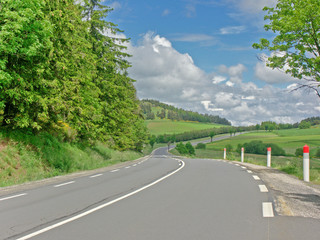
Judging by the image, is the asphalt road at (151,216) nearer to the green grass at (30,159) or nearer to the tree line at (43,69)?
the green grass at (30,159)

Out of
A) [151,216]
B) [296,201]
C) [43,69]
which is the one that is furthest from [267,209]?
[43,69]

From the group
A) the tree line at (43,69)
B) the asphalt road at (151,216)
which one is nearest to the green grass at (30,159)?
the tree line at (43,69)

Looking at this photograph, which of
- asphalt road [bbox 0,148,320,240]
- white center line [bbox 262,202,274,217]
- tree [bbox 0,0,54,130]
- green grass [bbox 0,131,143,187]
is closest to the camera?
asphalt road [bbox 0,148,320,240]

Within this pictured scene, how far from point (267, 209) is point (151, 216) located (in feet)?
7.22

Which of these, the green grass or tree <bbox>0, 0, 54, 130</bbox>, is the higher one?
tree <bbox>0, 0, 54, 130</bbox>

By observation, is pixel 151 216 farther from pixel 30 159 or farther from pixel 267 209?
pixel 30 159

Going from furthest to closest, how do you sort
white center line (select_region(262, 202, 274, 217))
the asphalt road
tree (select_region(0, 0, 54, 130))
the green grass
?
the green grass → tree (select_region(0, 0, 54, 130)) → white center line (select_region(262, 202, 274, 217)) → the asphalt road

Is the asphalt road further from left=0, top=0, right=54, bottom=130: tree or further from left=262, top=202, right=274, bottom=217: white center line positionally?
left=0, top=0, right=54, bottom=130: tree

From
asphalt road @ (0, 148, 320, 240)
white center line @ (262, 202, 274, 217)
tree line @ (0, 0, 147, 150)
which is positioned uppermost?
tree line @ (0, 0, 147, 150)

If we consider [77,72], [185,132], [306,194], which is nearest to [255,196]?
[306,194]

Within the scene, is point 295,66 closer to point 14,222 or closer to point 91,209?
point 91,209

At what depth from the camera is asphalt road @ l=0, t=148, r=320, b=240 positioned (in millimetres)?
4445

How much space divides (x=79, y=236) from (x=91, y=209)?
1885 millimetres

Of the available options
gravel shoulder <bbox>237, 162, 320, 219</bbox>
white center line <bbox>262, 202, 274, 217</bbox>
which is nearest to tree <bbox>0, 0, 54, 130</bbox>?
white center line <bbox>262, 202, 274, 217</bbox>
